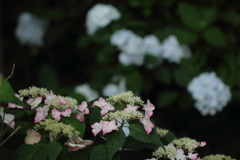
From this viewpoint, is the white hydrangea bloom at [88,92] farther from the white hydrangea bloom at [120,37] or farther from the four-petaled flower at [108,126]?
the four-petaled flower at [108,126]

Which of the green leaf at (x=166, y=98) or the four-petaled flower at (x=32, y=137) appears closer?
the four-petaled flower at (x=32, y=137)

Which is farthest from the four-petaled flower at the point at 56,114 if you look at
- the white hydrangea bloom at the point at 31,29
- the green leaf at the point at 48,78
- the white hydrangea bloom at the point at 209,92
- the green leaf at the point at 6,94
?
the white hydrangea bloom at the point at 31,29

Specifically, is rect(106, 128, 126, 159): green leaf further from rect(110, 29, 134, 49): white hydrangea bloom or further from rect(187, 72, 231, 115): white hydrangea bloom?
rect(110, 29, 134, 49): white hydrangea bloom

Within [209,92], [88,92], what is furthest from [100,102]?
[88,92]

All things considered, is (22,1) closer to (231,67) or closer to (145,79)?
(145,79)

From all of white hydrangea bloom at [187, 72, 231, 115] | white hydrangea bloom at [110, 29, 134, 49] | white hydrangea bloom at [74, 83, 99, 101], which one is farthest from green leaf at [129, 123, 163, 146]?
white hydrangea bloom at [74, 83, 99, 101]

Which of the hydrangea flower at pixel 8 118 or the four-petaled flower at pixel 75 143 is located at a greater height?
the four-petaled flower at pixel 75 143
